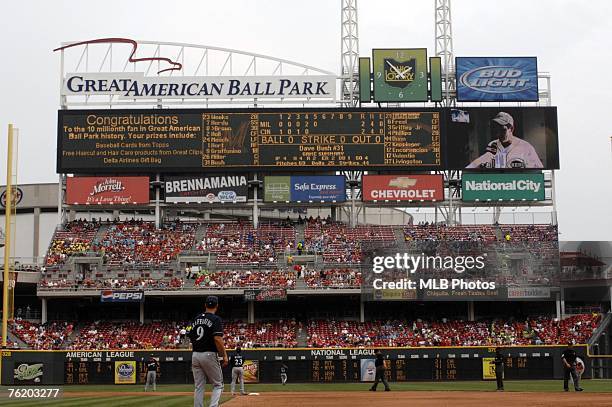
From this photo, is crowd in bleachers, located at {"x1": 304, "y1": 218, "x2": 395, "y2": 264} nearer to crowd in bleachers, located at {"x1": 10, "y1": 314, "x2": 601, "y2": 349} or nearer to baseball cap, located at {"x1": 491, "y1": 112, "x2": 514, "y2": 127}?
crowd in bleachers, located at {"x1": 10, "y1": 314, "x2": 601, "y2": 349}

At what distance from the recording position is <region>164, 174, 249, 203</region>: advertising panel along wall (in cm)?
5447

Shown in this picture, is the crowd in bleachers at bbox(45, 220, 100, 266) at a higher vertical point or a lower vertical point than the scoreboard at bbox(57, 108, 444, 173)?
lower

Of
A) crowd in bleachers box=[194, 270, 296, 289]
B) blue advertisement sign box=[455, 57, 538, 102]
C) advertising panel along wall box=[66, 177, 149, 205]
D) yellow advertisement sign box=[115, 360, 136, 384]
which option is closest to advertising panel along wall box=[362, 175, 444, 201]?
blue advertisement sign box=[455, 57, 538, 102]

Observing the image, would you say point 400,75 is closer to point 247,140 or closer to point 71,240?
point 247,140

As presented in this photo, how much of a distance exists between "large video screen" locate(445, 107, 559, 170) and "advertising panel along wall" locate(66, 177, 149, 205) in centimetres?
1950

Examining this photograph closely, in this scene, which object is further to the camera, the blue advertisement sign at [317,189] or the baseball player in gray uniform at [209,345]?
the blue advertisement sign at [317,189]

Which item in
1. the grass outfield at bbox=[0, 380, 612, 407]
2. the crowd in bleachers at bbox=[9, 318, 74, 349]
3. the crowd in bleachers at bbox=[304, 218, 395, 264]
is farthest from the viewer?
the crowd in bleachers at bbox=[304, 218, 395, 264]

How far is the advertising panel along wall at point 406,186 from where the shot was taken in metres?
54.1

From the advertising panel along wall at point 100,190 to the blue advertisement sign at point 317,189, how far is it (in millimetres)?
9540

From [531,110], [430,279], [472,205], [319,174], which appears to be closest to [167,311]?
[319,174]

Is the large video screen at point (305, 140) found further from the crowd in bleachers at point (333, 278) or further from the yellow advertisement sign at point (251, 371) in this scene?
the yellow advertisement sign at point (251, 371)

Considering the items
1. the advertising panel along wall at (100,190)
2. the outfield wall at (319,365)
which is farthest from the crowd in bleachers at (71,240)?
the outfield wall at (319,365)

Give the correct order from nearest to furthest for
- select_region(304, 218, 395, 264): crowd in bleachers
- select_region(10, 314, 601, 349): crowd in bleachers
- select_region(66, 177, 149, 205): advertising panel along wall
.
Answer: select_region(10, 314, 601, 349): crowd in bleachers, select_region(304, 218, 395, 264): crowd in bleachers, select_region(66, 177, 149, 205): advertising panel along wall

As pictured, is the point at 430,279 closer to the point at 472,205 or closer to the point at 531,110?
the point at 472,205
